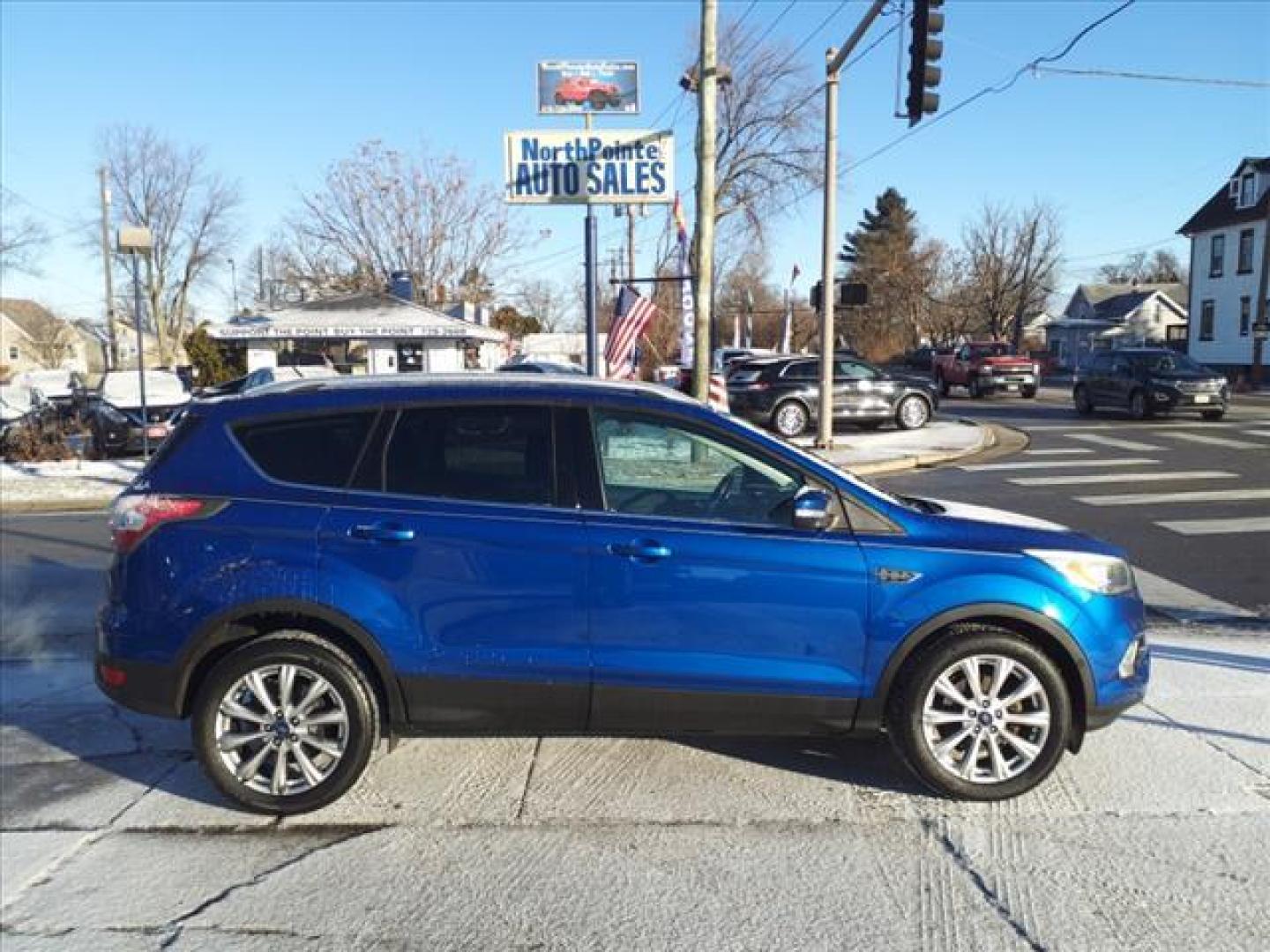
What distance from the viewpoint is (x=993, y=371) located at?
31.8 m

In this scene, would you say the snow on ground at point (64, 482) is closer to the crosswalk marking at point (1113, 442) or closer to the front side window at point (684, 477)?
the front side window at point (684, 477)

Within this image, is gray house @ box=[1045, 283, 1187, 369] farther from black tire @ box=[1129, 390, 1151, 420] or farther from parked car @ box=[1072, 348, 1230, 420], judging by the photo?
black tire @ box=[1129, 390, 1151, 420]

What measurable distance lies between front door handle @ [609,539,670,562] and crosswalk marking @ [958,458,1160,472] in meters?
12.0

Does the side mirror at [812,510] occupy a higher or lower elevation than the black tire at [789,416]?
higher

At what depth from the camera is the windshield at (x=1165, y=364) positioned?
2125cm

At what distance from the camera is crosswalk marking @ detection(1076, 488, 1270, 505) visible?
11.0 metres

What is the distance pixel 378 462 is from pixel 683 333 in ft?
62.6

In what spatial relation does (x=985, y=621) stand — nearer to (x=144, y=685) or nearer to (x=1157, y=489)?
(x=144, y=685)

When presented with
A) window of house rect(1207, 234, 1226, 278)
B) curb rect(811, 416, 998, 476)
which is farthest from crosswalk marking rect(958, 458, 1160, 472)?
window of house rect(1207, 234, 1226, 278)

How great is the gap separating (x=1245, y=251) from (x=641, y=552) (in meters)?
48.0

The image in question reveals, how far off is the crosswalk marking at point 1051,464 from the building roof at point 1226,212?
30466 millimetres

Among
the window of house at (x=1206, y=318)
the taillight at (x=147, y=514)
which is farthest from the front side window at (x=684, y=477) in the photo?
the window of house at (x=1206, y=318)

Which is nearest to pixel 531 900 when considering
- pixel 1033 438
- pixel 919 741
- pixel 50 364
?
pixel 919 741

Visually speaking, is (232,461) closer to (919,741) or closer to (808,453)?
(808,453)
